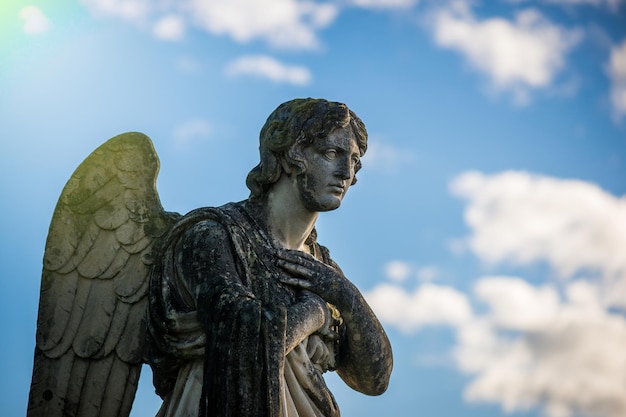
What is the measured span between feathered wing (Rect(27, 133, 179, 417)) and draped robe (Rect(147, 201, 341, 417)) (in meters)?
0.39

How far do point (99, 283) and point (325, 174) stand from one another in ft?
6.34

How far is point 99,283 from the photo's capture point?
11062 mm

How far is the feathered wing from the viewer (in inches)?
426

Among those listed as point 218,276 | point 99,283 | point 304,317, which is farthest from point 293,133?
point 99,283

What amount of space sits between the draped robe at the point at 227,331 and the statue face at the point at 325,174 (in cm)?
45

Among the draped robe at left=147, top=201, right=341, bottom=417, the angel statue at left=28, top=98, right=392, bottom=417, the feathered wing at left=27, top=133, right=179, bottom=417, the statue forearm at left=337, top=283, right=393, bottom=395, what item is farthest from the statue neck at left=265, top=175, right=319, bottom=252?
the feathered wing at left=27, top=133, right=179, bottom=417

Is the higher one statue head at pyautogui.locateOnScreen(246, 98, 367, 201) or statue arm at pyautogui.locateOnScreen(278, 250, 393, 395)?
statue head at pyautogui.locateOnScreen(246, 98, 367, 201)

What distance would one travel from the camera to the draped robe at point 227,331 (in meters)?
9.73

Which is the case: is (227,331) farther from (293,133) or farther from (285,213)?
(293,133)

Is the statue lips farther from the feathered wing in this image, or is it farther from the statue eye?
the feathered wing

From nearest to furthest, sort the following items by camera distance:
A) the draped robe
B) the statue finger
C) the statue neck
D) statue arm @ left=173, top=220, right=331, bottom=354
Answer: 1. the draped robe
2. statue arm @ left=173, top=220, right=331, bottom=354
3. the statue finger
4. the statue neck

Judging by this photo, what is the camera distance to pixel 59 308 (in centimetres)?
1100

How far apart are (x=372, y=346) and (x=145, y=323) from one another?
169 centimetres

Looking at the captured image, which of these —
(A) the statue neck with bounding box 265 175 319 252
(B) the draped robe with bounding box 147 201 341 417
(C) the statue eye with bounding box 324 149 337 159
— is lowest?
(B) the draped robe with bounding box 147 201 341 417
